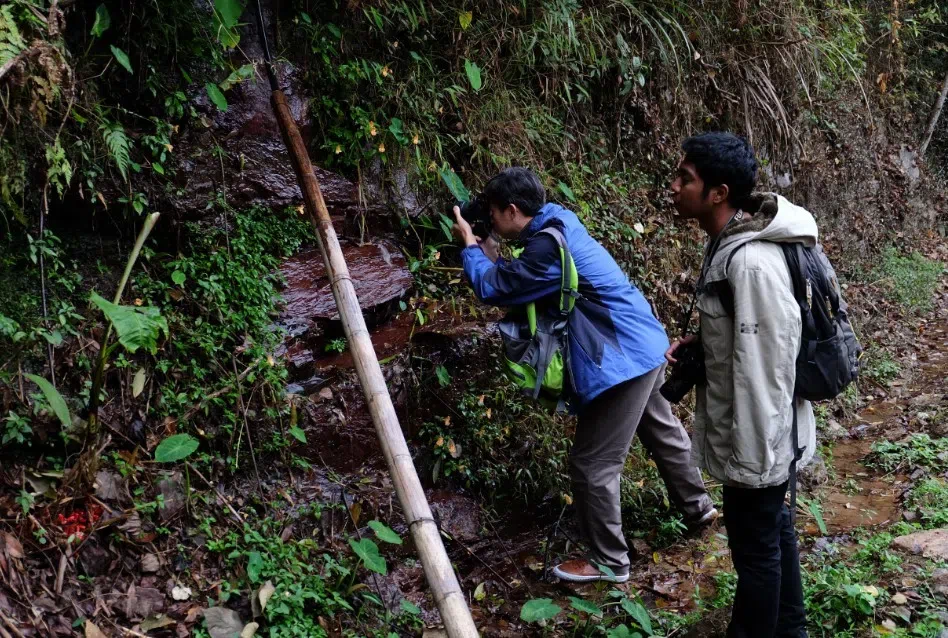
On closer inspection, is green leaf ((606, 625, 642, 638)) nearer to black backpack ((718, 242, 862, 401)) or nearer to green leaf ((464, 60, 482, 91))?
black backpack ((718, 242, 862, 401))

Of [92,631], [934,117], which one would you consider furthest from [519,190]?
[934,117]

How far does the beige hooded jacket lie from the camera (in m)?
2.77

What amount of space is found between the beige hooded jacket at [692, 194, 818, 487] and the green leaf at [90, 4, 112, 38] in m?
3.38

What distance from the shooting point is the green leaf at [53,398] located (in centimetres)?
304

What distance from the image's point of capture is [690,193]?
308 centimetres

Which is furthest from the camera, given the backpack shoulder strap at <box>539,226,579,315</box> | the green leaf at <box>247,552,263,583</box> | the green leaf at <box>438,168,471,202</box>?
the green leaf at <box>438,168,471,202</box>

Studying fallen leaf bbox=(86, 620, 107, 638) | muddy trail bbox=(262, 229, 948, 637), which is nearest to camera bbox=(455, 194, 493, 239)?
muddy trail bbox=(262, 229, 948, 637)

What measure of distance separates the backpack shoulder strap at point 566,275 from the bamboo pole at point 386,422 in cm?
99

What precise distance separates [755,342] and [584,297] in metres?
1.12

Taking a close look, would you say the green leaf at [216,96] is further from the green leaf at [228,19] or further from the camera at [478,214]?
the camera at [478,214]

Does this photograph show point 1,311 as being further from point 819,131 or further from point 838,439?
point 819,131

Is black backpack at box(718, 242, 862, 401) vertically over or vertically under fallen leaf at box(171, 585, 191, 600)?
over

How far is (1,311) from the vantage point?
3615 mm

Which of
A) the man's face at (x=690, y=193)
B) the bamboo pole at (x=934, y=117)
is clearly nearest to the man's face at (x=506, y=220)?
the man's face at (x=690, y=193)
